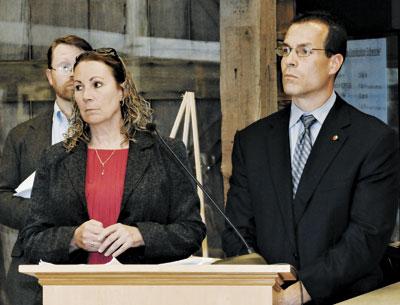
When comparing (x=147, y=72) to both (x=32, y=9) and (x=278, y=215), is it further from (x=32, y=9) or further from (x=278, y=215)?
(x=278, y=215)

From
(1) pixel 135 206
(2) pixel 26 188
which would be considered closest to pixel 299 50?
(1) pixel 135 206

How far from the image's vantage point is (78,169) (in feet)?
12.8

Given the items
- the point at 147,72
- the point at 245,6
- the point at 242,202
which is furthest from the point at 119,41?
the point at 242,202

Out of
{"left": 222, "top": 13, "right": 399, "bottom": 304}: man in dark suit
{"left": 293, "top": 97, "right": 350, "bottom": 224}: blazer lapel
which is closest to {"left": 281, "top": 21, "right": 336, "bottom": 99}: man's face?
{"left": 222, "top": 13, "right": 399, "bottom": 304}: man in dark suit

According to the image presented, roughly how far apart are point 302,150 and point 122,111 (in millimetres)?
627

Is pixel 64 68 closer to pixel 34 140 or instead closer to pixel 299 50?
pixel 34 140

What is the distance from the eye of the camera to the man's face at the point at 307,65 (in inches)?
164

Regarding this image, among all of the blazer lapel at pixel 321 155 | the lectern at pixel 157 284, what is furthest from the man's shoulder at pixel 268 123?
the lectern at pixel 157 284

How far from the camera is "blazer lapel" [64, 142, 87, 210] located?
12.7 feet

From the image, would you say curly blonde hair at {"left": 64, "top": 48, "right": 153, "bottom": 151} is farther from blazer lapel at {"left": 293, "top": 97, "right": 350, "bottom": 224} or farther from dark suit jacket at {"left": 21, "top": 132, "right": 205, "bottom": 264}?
blazer lapel at {"left": 293, "top": 97, "right": 350, "bottom": 224}

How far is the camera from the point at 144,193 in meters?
3.86

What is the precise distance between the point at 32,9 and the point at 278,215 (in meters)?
2.22

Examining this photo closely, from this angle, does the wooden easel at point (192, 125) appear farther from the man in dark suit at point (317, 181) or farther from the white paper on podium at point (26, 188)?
the man in dark suit at point (317, 181)

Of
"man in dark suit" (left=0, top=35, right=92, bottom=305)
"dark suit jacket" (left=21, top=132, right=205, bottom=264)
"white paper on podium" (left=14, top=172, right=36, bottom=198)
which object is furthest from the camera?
"man in dark suit" (left=0, top=35, right=92, bottom=305)
